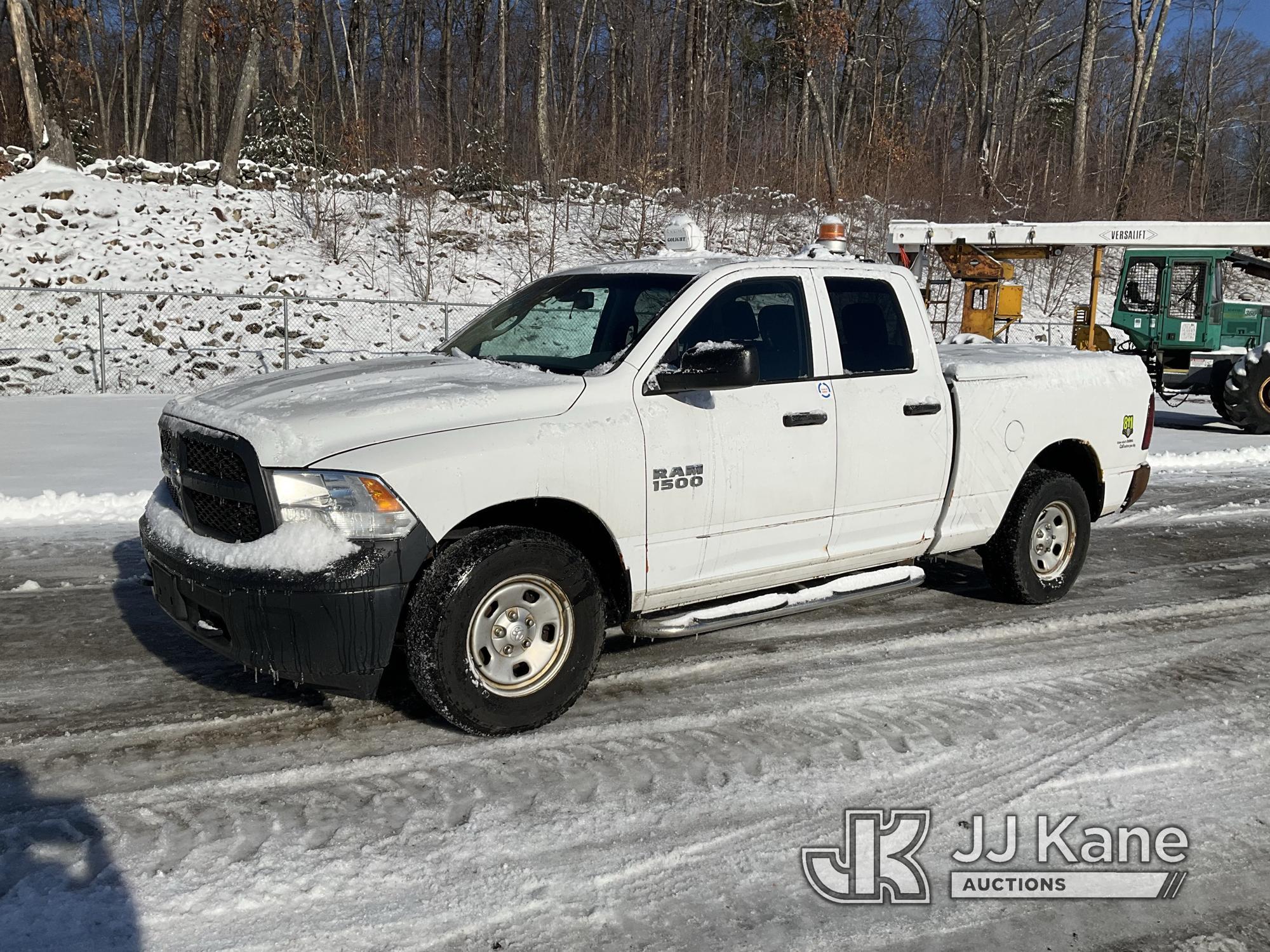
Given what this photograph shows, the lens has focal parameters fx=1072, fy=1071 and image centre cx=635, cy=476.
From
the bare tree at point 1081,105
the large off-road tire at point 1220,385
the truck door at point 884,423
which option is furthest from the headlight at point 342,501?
the bare tree at point 1081,105

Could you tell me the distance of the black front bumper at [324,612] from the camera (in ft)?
13.0

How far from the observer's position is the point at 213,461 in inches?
170

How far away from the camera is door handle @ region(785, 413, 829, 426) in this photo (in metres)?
5.12

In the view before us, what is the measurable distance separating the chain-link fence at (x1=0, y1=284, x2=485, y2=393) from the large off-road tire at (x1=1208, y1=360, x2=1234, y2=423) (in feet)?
41.0

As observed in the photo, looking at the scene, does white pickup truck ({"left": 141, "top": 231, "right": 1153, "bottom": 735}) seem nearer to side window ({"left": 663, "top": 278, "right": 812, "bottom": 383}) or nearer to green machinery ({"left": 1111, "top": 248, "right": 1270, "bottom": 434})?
side window ({"left": 663, "top": 278, "right": 812, "bottom": 383})

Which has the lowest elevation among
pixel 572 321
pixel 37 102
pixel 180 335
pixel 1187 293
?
pixel 180 335

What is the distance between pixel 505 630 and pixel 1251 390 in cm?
1428

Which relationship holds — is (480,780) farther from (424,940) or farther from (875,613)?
(875,613)

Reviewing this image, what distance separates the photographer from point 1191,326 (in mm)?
18094

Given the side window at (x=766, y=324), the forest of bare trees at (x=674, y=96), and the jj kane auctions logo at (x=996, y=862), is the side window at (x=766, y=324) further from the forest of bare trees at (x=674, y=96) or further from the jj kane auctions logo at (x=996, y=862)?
the forest of bare trees at (x=674, y=96)

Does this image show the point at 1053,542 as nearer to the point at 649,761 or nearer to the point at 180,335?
the point at 649,761

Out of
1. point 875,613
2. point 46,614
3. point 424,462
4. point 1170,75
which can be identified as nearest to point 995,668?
point 875,613

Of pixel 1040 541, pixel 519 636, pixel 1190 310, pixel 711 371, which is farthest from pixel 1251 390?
pixel 519 636

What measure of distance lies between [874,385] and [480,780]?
2.84m
